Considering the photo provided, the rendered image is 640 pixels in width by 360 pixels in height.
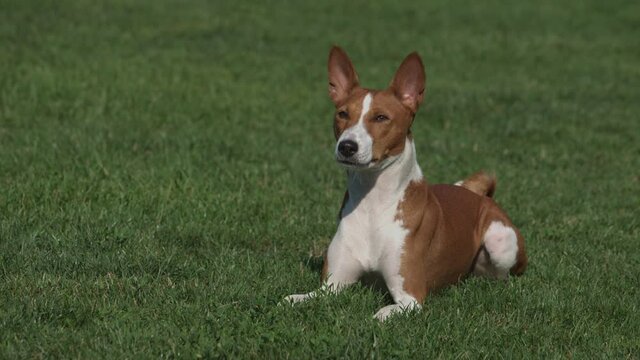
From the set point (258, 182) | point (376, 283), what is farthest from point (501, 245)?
point (258, 182)

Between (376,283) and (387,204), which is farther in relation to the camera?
(376,283)

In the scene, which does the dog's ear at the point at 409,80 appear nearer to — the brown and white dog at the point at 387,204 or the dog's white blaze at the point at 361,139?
the brown and white dog at the point at 387,204

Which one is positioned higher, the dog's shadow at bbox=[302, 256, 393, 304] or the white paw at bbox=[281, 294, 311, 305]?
the white paw at bbox=[281, 294, 311, 305]

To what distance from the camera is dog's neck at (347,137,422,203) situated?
7.05 metres

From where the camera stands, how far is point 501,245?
26.1ft

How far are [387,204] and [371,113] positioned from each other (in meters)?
0.68

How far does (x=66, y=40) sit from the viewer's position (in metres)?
20.0

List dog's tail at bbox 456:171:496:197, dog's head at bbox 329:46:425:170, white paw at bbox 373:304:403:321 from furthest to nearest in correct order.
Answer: dog's tail at bbox 456:171:496:197 → dog's head at bbox 329:46:425:170 → white paw at bbox 373:304:403:321

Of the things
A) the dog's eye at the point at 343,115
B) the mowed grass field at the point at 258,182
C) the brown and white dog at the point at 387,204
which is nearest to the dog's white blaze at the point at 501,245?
the mowed grass field at the point at 258,182

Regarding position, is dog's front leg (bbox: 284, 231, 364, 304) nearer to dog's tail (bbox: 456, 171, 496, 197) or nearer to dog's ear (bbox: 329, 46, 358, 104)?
dog's ear (bbox: 329, 46, 358, 104)

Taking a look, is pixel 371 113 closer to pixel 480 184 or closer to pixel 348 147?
pixel 348 147

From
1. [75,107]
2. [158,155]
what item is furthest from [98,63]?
[158,155]

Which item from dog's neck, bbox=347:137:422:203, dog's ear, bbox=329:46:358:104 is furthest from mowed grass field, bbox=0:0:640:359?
dog's ear, bbox=329:46:358:104

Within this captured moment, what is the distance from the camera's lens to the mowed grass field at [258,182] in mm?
6270
